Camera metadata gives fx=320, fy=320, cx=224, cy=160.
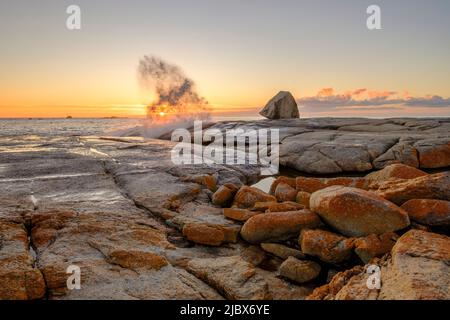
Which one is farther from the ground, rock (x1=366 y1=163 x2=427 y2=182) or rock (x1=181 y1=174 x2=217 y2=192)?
rock (x1=366 y1=163 x2=427 y2=182)

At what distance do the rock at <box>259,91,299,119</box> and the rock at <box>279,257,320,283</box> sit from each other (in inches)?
843

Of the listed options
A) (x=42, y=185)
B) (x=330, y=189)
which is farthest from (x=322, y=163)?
(x=42, y=185)

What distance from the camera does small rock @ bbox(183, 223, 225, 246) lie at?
4.06 meters

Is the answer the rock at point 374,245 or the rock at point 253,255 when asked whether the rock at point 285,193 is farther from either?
the rock at point 374,245

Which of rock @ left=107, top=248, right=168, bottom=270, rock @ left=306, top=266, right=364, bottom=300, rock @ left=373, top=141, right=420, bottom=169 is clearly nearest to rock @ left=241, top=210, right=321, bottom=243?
rock @ left=306, top=266, right=364, bottom=300

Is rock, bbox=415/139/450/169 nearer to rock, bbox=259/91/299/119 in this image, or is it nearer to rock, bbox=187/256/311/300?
rock, bbox=187/256/311/300

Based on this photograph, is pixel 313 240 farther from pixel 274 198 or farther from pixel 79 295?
pixel 79 295

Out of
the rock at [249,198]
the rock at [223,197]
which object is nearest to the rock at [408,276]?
the rock at [249,198]

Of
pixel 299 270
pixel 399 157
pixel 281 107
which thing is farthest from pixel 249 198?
pixel 281 107

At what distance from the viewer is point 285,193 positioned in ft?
17.4

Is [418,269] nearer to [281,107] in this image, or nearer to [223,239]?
[223,239]

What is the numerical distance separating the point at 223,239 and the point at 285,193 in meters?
1.65

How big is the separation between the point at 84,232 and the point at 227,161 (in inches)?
224

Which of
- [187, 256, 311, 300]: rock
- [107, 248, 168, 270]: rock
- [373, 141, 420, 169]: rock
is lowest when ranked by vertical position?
[187, 256, 311, 300]: rock
